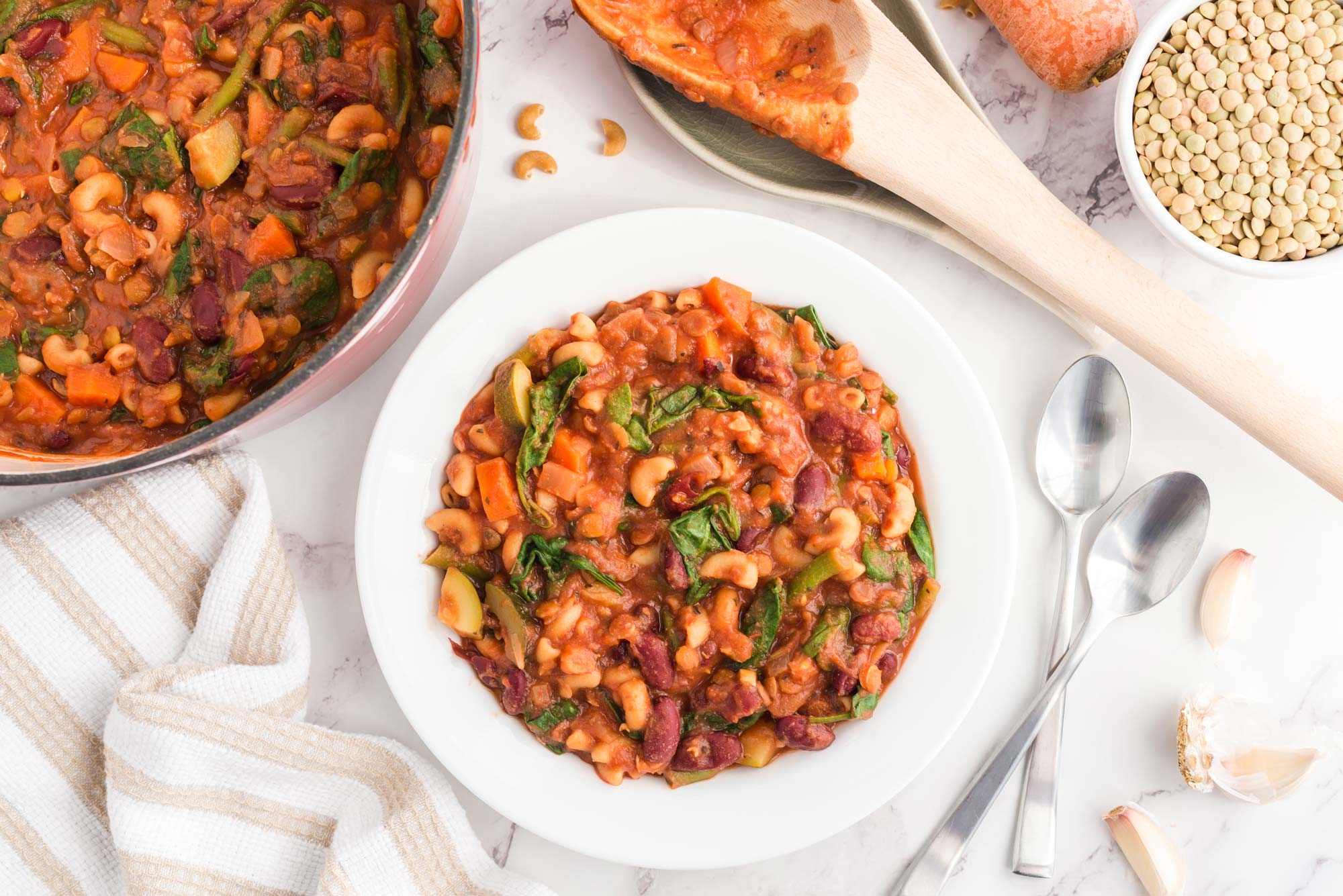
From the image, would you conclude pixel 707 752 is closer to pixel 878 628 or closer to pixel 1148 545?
pixel 878 628

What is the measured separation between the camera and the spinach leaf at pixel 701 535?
2.26 meters

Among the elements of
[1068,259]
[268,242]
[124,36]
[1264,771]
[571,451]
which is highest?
[124,36]

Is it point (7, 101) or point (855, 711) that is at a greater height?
point (7, 101)

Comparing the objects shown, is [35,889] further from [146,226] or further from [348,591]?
[146,226]

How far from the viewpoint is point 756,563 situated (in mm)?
2287

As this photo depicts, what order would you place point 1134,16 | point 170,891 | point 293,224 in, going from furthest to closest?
point 1134,16 < point 170,891 < point 293,224

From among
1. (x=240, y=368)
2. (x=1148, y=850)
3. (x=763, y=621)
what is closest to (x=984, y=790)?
(x=1148, y=850)

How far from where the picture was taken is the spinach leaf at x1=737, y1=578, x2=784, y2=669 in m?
2.32

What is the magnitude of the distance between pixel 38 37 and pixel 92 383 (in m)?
0.83

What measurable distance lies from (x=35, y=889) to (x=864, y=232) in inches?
113

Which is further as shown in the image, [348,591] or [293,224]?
[348,591]

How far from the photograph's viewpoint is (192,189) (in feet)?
7.52

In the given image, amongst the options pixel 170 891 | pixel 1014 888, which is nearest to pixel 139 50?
pixel 170 891

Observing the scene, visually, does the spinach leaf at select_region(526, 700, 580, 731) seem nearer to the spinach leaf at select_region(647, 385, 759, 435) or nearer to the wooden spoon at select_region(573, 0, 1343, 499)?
the spinach leaf at select_region(647, 385, 759, 435)
